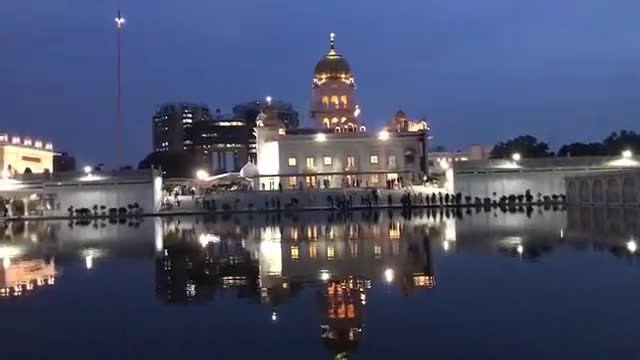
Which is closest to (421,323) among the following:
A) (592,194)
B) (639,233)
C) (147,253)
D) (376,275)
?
(376,275)

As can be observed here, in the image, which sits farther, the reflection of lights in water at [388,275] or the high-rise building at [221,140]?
the high-rise building at [221,140]

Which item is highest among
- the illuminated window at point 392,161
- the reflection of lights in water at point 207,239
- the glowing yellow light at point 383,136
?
the glowing yellow light at point 383,136

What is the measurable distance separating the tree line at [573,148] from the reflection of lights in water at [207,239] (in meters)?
61.7

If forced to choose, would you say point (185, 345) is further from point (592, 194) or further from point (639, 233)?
point (592, 194)

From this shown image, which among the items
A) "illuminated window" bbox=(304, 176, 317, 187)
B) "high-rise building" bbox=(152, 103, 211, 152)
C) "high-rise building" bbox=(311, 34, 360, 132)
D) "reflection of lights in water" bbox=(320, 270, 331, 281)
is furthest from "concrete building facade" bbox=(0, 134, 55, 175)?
"high-rise building" bbox=(152, 103, 211, 152)

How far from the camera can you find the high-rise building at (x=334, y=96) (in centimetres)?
8912

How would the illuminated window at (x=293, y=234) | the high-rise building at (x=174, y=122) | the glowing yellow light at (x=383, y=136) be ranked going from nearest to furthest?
the illuminated window at (x=293, y=234), the glowing yellow light at (x=383, y=136), the high-rise building at (x=174, y=122)

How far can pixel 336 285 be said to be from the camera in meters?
14.6

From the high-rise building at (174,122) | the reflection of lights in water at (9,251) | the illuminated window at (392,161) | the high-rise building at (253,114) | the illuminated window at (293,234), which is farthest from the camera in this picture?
the high-rise building at (174,122)

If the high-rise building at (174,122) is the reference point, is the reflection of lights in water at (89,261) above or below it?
below

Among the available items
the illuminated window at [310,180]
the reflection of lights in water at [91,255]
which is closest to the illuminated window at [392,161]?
the illuminated window at [310,180]

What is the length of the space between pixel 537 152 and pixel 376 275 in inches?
3499

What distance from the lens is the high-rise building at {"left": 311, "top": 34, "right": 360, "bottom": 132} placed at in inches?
3509

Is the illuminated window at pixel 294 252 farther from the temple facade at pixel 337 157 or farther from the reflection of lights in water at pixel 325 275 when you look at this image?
the temple facade at pixel 337 157
